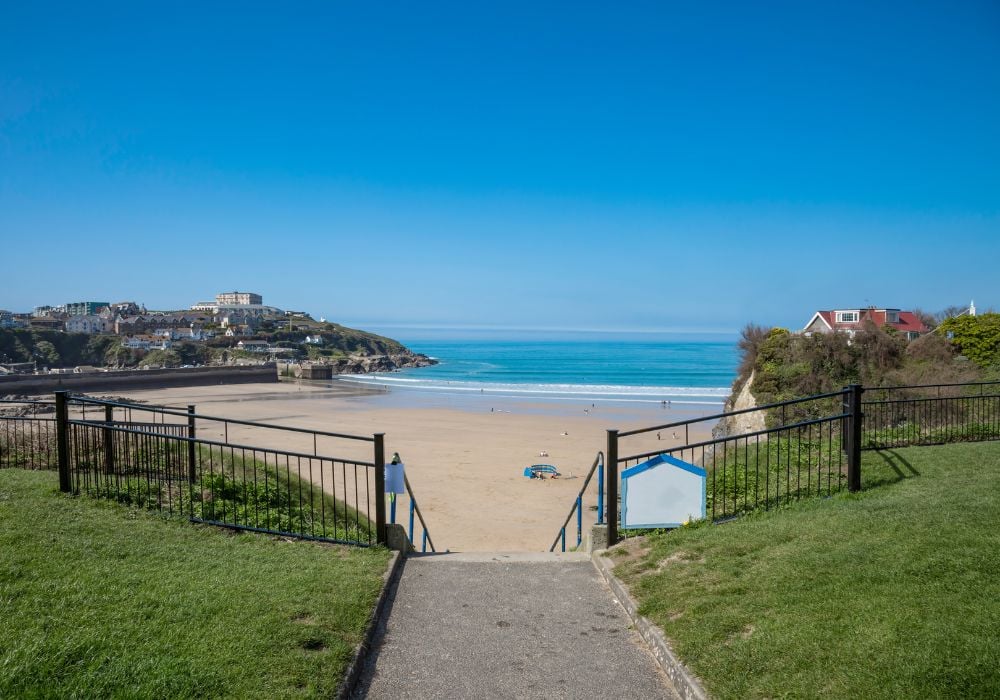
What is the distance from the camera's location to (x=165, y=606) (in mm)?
5074

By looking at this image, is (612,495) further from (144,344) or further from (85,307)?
(85,307)

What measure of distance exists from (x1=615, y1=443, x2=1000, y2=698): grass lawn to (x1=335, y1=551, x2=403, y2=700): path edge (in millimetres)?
2472

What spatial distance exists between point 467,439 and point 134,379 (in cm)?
4388

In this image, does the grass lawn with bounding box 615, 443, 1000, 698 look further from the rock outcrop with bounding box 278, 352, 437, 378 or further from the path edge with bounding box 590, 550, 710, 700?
the rock outcrop with bounding box 278, 352, 437, 378

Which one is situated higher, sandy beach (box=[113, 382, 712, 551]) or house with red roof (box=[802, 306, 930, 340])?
house with red roof (box=[802, 306, 930, 340])

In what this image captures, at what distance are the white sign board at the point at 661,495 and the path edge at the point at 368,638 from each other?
287cm

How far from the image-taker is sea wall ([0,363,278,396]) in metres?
53.2

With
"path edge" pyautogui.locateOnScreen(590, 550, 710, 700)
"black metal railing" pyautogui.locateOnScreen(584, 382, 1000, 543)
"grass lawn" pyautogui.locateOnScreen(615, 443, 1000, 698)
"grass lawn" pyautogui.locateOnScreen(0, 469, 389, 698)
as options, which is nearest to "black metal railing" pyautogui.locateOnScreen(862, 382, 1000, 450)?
"black metal railing" pyautogui.locateOnScreen(584, 382, 1000, 543)

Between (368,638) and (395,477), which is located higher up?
(395,477)

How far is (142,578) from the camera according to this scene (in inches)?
219

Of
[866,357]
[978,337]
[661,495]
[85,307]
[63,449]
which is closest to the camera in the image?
[661,495]

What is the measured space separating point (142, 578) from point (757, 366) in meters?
21.8

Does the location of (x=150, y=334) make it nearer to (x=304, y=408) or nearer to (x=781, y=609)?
(x=304, y=408)

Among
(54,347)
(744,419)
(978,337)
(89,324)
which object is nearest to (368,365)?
(54,347)
